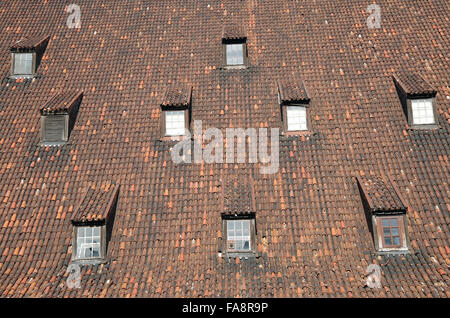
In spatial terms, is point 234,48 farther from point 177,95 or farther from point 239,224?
point 239,224

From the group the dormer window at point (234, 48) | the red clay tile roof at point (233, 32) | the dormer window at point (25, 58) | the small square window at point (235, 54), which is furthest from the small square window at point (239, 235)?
the dormer window at point (25, 58)

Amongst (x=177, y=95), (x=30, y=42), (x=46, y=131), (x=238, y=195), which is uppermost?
(x=30, y=42)

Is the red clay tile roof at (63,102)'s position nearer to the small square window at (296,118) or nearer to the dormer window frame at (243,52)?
the dormer window frame at (243,52)

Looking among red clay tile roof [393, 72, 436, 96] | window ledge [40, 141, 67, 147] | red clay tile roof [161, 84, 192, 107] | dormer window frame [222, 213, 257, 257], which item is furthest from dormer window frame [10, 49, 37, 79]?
red clay tile roof [393, 72, 436, 96]

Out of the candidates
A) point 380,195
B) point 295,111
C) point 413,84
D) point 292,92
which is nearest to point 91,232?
point 295,111

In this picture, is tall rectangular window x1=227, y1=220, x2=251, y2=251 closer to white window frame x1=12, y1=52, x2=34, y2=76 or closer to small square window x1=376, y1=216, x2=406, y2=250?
small square window x1=376, y1=216, x2=406, y2=250

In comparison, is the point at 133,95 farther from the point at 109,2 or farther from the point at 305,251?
the point at 305,251
